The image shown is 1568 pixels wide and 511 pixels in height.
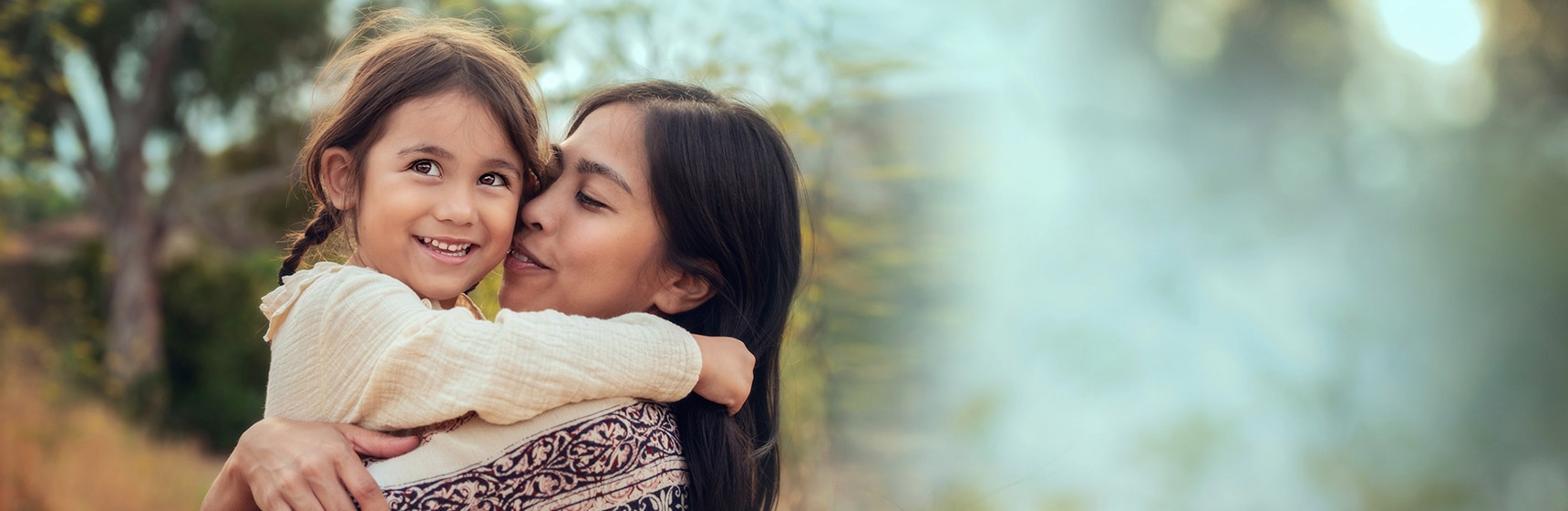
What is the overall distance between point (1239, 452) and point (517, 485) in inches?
119

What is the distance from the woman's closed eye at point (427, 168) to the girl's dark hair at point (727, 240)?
0.92ft

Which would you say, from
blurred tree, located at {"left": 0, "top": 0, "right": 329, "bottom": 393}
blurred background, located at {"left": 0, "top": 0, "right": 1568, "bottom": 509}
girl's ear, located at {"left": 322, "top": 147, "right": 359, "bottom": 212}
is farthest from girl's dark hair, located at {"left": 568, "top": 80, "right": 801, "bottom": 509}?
blurred tree, located at {"left": 0, "top": 0, "right": 329, "bottom": 393}

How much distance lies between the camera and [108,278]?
11.9 meters

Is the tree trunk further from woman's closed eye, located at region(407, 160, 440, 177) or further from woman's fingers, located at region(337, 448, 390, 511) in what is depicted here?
woman's fingers, located at region(337, 448, 390, 511)

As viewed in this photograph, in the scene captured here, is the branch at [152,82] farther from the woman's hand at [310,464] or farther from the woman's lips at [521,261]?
the woman's hand at [310,464]

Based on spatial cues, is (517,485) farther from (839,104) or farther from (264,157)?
(264,157)

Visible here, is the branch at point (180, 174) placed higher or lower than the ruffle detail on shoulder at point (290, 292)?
lower

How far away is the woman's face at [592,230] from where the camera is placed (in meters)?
1.69

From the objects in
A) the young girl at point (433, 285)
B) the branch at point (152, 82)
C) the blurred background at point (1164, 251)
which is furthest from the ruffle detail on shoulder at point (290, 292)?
the branch at point (152, 82)

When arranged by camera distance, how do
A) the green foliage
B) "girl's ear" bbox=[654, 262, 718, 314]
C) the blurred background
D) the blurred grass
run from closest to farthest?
1. "girl's ear" bbox=[654, 262, 718, 314]
2. the blurred background
3. the blurred grass
4. the green foliage

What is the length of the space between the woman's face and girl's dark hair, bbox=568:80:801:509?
0.10 feet

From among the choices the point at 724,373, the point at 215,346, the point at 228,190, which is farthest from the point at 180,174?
the point at 724,373

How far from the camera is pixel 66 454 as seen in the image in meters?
7.34

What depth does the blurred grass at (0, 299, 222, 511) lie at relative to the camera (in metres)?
6.80
